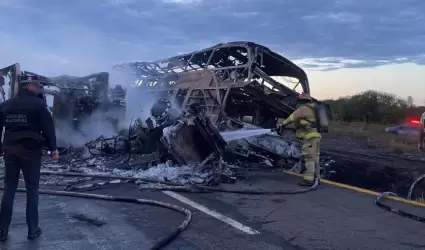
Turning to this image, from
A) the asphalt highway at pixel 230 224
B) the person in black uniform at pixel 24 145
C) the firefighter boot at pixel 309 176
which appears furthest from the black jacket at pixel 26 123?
the firefighter boot at pixel 309 176

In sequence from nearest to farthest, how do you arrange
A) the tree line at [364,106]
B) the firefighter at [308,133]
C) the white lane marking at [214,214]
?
the white lane marking at [214,214]
the firefighter at [308,133]
the tree line at [364,106]

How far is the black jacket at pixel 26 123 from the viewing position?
4504mm

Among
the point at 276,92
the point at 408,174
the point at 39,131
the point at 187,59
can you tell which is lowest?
the point at 408,174

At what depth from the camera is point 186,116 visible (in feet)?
28.9

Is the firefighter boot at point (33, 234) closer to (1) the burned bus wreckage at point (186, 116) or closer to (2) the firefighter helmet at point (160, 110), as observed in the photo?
(1) the burned bus wreckage at point (186, 116)

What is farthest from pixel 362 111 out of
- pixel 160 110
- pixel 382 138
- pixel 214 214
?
pixel 214 214

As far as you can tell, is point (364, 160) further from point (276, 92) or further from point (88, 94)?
point (88, 94)

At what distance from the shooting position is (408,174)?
35.8 feet

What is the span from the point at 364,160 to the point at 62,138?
9.38 m

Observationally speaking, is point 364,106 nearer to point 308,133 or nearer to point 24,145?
point 308,133

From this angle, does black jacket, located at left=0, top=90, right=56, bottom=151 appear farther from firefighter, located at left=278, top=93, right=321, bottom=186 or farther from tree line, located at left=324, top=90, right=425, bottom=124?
tree line, located at left=324, top=90, right=425, bottom=124

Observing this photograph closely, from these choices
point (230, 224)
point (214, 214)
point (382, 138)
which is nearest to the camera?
point (230, 224)

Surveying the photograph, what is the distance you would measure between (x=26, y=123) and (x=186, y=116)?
454 centimetres

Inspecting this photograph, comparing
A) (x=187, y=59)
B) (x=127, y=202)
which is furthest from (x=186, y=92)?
(x=127, y=202)
